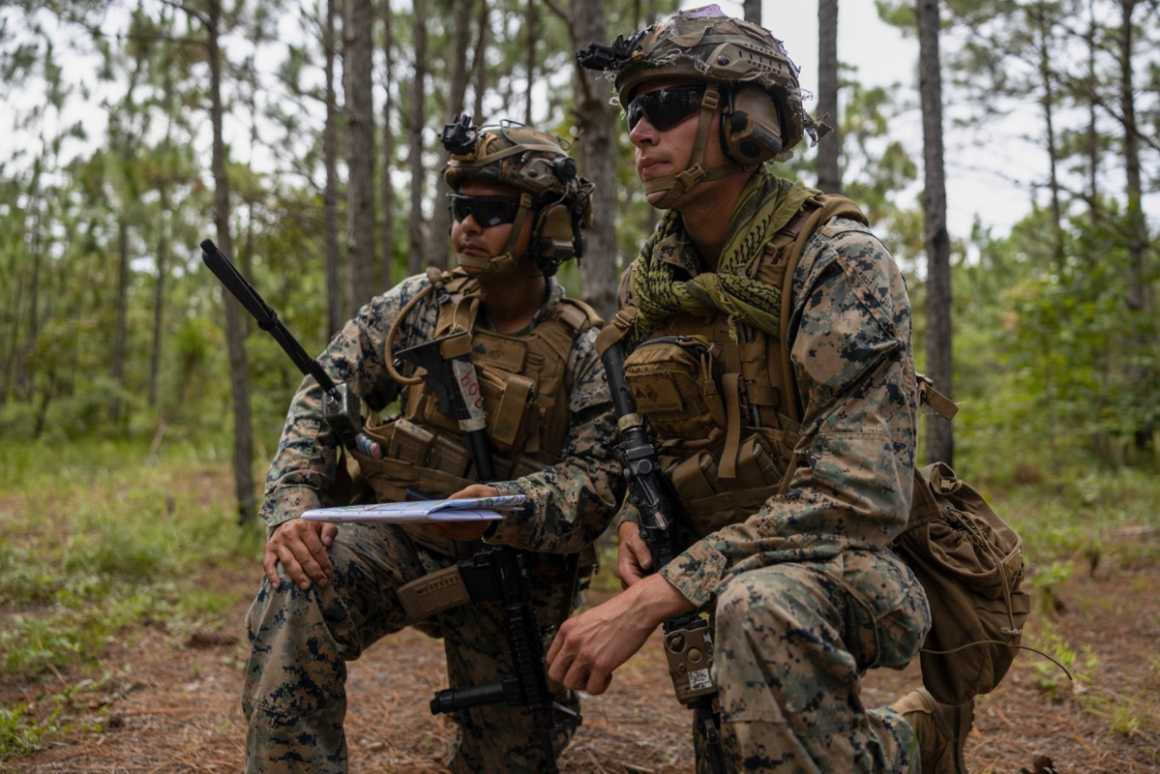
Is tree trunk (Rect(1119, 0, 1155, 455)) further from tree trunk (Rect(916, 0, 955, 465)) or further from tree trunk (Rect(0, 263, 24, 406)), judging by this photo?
tree trunk (Rect(0, 263, 24, 406))

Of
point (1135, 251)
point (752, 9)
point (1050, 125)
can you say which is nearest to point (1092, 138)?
point (1050, 125)

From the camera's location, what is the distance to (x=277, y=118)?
13.9 m

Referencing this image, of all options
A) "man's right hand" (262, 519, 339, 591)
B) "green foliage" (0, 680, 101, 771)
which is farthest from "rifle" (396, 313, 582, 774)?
"green foliage" (0, 680, 101, 771)

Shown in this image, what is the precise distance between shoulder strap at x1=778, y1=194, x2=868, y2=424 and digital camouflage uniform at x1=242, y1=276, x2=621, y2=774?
0.78 meters

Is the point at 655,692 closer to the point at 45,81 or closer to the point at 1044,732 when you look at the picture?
the point at 1044,732

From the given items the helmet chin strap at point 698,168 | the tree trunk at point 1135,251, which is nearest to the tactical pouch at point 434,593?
the helmet chin strap at point 698,168

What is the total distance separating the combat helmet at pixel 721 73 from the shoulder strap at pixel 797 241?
9.8 inches

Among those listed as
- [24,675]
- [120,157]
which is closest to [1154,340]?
[24,675]

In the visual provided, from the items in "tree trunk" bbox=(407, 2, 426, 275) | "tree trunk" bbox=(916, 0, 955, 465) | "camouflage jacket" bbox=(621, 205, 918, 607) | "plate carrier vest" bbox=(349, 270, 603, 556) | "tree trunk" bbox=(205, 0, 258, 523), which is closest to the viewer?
"camouflage jacket" bbox=(621, 205, 918, 607)

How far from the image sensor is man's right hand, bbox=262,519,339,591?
2.56 metres

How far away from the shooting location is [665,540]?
246 centimetres

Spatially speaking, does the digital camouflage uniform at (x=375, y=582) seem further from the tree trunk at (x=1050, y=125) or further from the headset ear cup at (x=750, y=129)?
the tree trunk at (x=1050, y=125)

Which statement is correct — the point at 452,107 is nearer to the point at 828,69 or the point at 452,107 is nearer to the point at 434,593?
the point at 828,69

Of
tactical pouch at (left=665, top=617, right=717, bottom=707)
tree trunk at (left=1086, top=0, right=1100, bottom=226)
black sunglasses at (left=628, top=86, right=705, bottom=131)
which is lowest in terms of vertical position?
tactical pouch at (left=665, top=617, right=717, bottom=707)
